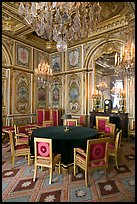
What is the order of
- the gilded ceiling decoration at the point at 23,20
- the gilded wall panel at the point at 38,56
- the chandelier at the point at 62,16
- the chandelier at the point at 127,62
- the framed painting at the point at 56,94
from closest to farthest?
1. the chandelier at the point at 62,16
2. the chandelier at the point at 127,62
3. the gilded ceiling decoration at the point at 23,20
4. the gilded wall panel at the point at 38,56
5. the framed painting at the point at 56,94

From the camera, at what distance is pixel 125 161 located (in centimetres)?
433

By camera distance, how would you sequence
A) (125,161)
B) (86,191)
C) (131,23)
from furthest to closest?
(131,23)
(125,161)
(86,191)

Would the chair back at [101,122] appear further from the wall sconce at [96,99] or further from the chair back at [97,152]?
the chair back at [97,152]

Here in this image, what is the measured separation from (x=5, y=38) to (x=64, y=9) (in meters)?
4.86

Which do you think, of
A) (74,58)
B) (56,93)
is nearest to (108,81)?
(74,58)

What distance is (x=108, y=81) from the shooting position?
760 centimetres

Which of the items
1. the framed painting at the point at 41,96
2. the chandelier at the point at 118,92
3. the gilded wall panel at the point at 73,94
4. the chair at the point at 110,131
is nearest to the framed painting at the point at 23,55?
the framed painting at the point at 41,96

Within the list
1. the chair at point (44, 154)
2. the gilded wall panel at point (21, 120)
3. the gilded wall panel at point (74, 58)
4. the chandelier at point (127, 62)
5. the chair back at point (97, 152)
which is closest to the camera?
the chair back at point (97, 152)

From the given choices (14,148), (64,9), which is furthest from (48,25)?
(14,148)

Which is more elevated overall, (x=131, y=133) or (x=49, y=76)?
(x=49, y=76)

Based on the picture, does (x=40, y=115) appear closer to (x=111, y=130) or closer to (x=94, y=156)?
(x=111, y=130)

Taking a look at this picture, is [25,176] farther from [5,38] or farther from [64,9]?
[5,38]

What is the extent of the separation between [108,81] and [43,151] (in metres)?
5.43

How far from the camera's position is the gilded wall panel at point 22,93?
7.85 m
